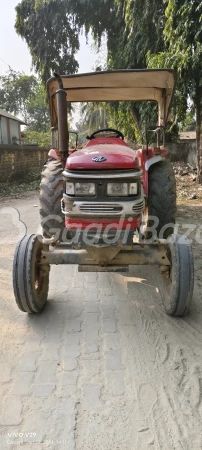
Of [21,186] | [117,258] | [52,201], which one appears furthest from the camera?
[21,186]

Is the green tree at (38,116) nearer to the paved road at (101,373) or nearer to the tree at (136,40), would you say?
the tree at (136,40)

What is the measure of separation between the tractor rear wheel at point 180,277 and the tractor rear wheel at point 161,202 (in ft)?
2.83

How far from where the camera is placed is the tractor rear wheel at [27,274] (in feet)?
10.2

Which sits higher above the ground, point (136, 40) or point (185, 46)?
point (136, 40)

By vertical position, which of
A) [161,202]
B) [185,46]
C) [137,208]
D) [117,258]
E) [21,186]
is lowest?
[21,186]

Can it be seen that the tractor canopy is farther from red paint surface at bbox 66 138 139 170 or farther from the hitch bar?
the hitch bar

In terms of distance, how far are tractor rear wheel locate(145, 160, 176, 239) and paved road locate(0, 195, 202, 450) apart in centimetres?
67

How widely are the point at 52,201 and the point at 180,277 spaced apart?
144 cm

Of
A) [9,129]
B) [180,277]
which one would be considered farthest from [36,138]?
[180,277]

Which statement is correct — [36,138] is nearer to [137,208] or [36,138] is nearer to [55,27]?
[55,27]

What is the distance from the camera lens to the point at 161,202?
4016mm

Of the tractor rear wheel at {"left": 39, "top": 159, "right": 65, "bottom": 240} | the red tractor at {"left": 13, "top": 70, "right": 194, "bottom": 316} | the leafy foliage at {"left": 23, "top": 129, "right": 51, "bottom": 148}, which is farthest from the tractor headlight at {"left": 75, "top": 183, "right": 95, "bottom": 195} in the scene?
the leafy foliage at {"left": 23, "top": 129, "right": 51, "bottom": 148}

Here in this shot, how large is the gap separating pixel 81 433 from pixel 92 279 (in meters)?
2.43

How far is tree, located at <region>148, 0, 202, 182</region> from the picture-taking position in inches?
296
